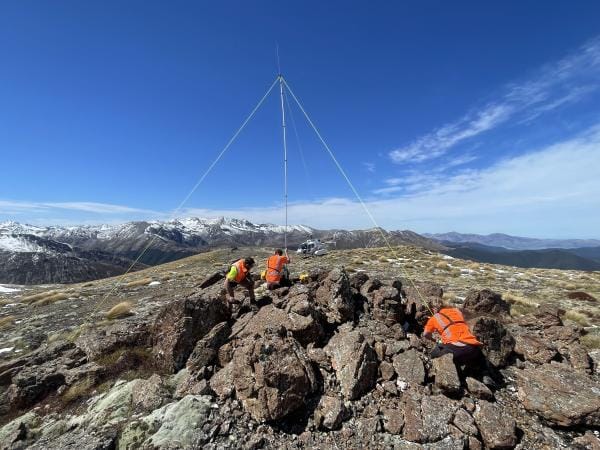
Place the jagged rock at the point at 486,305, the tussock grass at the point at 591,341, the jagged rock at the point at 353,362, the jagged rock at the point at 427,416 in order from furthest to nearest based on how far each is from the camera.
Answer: the jagged rock at the point at 486,305
the tussock grass at the point at 591,341
the jagged rock at the point at 353,362
the jagged rock at the point at 427,416

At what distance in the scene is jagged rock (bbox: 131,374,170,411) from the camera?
928 cm

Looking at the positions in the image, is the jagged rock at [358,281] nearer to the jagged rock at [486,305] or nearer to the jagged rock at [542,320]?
the jagged rock at [486,305]

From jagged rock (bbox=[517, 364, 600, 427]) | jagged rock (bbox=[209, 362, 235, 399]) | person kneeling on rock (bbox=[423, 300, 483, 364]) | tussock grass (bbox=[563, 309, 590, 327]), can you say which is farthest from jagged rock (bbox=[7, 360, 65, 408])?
tussock grass (bbox=[563, 309, 590, 327])

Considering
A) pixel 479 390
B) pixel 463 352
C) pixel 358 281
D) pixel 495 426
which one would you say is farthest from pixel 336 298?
pixel 495 426

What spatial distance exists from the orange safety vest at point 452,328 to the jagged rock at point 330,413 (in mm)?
4194

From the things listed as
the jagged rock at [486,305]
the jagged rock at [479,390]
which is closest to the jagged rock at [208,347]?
the jagged rock at [479,390]

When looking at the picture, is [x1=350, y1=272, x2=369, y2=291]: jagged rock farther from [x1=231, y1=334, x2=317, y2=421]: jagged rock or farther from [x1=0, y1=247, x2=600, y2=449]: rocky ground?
[x1=231, y1=334, x2=317, y2=421]: jagged rock

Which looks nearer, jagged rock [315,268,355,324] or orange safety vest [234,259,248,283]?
jagged rock [315,268,355,324]

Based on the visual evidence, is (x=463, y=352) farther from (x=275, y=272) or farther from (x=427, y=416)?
(x=275, y=272)

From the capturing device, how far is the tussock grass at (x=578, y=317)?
16.9 meters

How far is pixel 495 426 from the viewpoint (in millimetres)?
8320

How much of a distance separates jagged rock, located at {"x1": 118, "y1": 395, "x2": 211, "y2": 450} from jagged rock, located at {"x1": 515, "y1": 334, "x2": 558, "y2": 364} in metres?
11.3

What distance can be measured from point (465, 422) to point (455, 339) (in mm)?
2600

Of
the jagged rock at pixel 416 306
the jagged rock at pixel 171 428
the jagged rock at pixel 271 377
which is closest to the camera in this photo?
the jagged rock at pixel 171 428
